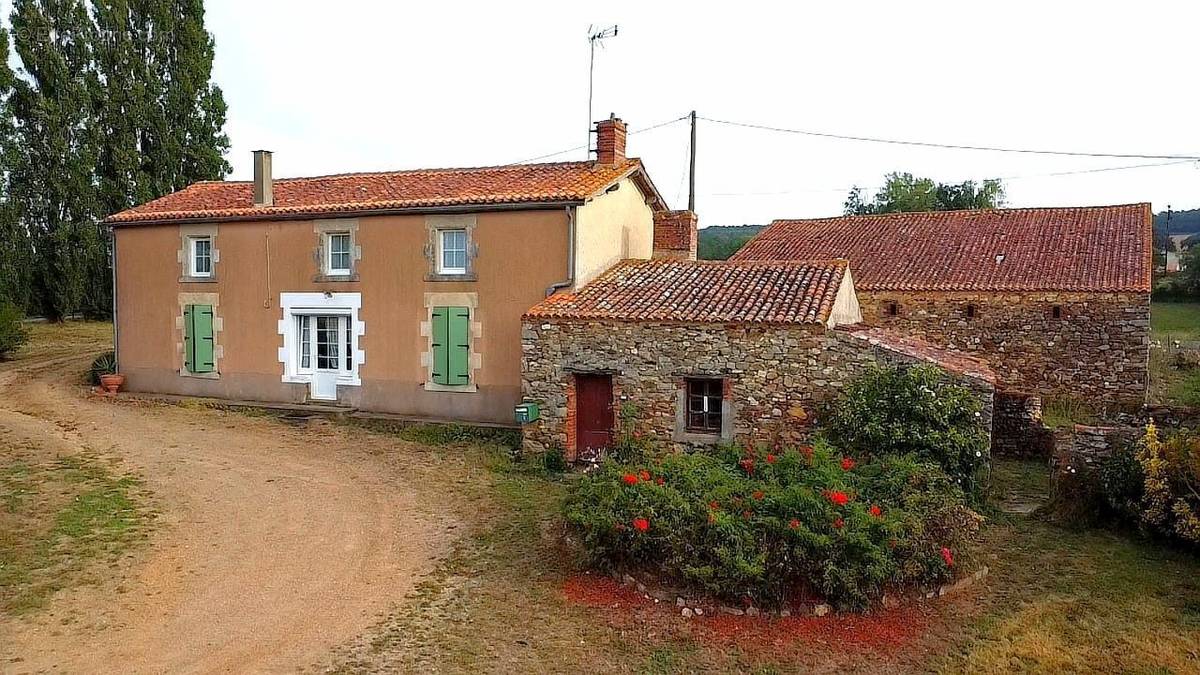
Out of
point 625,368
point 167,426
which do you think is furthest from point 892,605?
point 167,426

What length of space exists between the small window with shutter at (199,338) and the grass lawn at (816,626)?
1117 cm

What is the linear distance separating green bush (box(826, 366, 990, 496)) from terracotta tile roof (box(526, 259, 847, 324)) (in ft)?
4.82

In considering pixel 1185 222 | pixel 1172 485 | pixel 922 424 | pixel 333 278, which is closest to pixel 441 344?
pixel 333 278

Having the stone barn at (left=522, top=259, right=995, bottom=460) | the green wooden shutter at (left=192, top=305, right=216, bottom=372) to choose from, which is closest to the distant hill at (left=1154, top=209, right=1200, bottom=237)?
the stone barn at (left=522, top=259, right=995, bottom=460)

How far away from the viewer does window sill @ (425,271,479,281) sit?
15.1 metres

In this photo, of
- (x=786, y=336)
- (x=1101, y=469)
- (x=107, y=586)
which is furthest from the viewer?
(x=786, y=336)

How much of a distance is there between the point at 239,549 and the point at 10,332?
2005 cm

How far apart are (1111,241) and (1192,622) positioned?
14.8 meters

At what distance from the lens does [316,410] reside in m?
16.2

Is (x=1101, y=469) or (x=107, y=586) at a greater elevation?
(x=1101, y=469)

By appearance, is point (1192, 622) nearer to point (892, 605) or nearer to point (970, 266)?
point (892, 605)

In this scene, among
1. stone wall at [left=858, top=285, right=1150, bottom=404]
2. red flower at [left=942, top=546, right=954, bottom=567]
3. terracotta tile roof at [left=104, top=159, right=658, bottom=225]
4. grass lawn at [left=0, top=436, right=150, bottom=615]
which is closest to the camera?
red flower at [left=942, top=546, right=954, bottom=567]

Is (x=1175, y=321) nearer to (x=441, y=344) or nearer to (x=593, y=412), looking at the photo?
(x=593, y=412)

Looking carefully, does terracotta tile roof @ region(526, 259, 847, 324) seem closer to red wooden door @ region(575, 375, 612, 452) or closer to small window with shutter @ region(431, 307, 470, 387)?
red wooden door @ region(575, 375, 612, 452)
